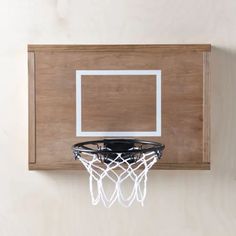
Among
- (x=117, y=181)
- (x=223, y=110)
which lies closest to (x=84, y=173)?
(x=117, y=181)

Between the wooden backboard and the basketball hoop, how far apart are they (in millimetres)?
45

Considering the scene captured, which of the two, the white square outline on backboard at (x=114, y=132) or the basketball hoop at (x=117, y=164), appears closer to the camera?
the basketball hoop at (x=117, y=164)

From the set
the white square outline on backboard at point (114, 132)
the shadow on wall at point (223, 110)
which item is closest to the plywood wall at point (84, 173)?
the shadow on wall at point (223, 110)

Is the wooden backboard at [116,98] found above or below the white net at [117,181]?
above

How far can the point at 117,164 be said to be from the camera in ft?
4.43

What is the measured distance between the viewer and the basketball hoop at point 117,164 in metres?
1.32

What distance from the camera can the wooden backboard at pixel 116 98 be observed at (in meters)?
1.45

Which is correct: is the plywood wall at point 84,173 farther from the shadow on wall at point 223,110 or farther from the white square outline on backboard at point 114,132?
the white square outline on backboard at point 114,132

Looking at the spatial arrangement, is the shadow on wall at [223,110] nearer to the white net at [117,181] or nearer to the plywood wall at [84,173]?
the plywood wall at [84,173]

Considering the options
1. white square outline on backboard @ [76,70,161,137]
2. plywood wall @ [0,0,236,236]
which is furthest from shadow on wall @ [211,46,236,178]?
white square outline on backboard @ [76,70,161,137]

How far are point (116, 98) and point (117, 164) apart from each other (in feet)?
0.70

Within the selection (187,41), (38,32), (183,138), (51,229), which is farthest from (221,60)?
(51,229)

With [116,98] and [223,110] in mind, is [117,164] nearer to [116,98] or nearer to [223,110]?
[116,98]

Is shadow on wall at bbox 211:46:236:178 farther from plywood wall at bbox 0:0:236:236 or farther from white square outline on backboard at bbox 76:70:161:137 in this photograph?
white square outline on backboard at bbox 76:70:161:137
